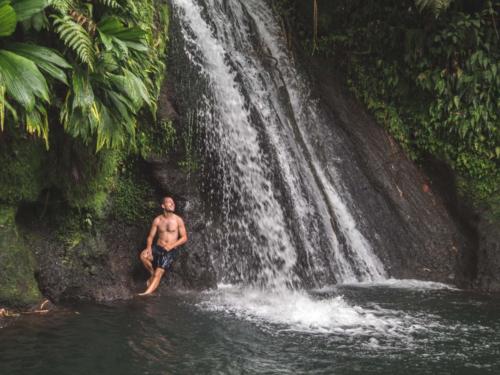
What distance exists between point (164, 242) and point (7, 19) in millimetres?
3661

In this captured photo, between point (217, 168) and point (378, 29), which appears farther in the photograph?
point (378, 29)

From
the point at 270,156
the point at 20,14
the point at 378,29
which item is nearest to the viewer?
the point at 20,14

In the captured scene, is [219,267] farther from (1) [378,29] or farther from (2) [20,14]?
(1) [378,29]

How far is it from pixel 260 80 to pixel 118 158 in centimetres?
359

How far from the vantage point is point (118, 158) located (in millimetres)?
8141

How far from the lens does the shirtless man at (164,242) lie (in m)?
8.00

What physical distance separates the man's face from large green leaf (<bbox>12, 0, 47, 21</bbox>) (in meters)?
3.21

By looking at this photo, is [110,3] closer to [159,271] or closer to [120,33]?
[120,33]

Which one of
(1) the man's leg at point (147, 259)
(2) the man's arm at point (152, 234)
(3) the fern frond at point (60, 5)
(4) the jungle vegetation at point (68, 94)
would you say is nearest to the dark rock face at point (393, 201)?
(2) the man's arm at point (152, 234)

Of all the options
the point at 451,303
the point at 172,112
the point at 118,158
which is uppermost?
the point at 172,112

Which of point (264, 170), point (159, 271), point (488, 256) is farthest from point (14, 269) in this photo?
point (488, 256)

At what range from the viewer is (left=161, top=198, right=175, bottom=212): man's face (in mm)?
8055

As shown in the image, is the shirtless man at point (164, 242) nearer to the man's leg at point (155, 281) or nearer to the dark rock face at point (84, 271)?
the man's leg at point (155, 281)

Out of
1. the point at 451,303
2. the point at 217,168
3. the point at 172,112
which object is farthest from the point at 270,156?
the point at 451,303
